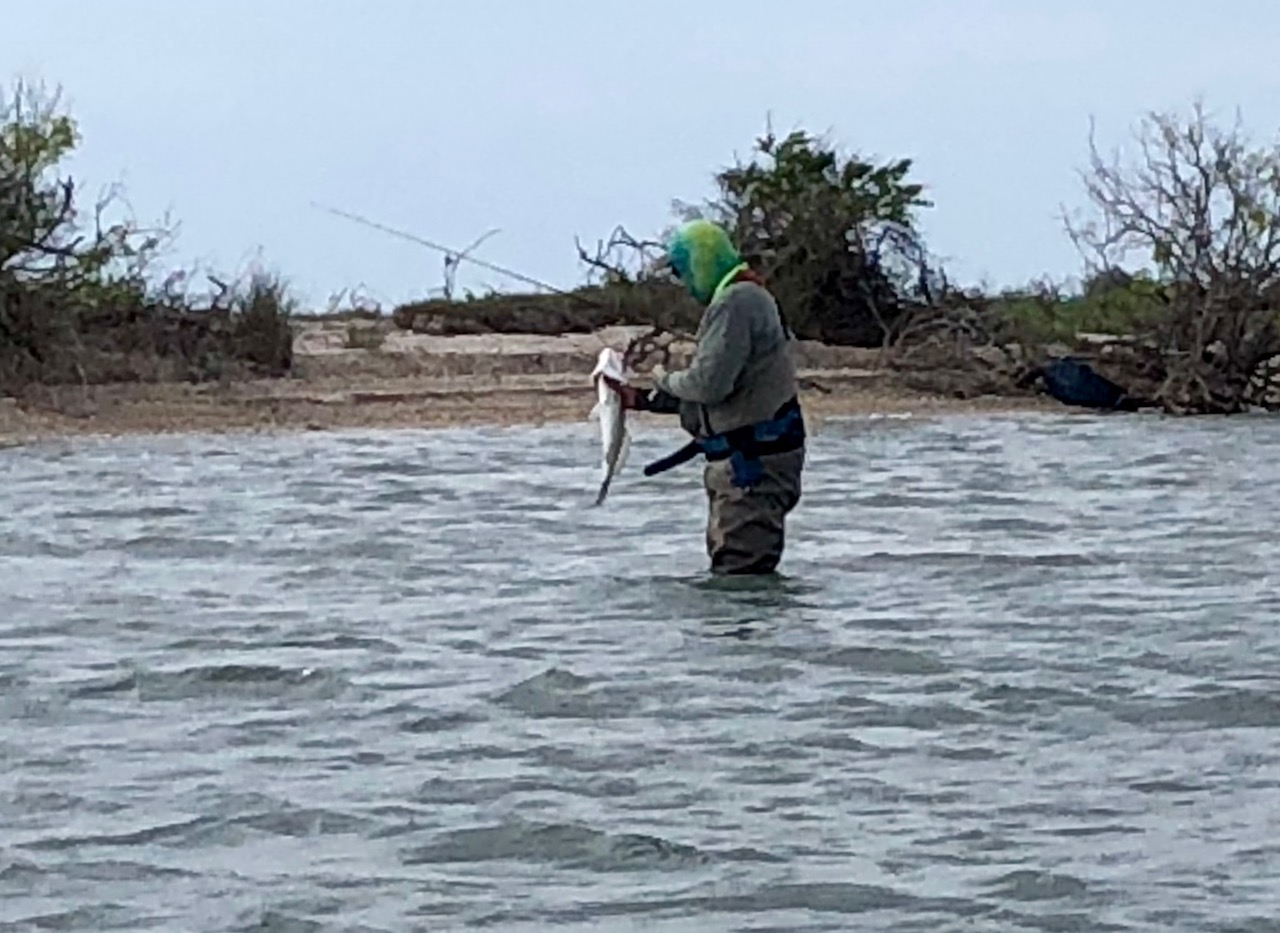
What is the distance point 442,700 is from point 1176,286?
19.3 m

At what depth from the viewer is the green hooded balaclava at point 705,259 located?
12031mm

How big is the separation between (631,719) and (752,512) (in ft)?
8.29

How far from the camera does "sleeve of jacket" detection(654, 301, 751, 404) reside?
11.7 meters

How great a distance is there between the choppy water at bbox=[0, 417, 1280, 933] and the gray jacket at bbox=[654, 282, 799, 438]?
2.73 feet

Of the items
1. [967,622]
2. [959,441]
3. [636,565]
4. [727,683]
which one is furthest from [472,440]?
[727,683]

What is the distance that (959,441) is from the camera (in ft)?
79.8

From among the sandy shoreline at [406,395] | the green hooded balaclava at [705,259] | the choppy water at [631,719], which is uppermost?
the green hooded balaclava at [705,259]

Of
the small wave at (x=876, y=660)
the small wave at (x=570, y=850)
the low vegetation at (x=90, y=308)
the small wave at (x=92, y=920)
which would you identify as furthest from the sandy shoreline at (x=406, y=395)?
the small wave at (x=92, y=920)

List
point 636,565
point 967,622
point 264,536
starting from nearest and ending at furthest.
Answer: point 967,622
point 636,565
point 264,536

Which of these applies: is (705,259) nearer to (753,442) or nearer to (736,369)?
(736,369)

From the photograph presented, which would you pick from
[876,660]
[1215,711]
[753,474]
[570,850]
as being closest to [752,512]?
[753,474]

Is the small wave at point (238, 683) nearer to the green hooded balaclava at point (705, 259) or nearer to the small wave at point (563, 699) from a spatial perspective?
the small wave at point (563, 699)

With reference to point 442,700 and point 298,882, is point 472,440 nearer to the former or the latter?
point 442,700

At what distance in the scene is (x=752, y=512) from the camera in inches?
480
